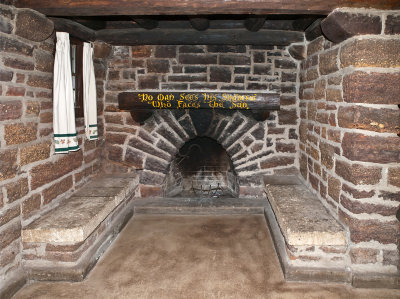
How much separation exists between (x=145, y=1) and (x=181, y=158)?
8.50ft

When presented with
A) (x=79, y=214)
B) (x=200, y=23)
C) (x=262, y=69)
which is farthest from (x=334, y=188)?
(x=79, y=214)

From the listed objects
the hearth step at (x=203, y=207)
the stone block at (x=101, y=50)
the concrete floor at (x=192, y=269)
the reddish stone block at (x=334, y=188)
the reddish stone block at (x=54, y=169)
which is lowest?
the concrete floor at (x=192, y=269)

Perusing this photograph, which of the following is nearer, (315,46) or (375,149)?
(375,149)

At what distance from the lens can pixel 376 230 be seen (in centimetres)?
234

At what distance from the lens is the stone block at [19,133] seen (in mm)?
2240

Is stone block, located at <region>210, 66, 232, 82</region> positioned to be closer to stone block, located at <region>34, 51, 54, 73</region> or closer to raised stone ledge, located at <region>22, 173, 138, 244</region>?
raised stone ledge, located at <region>22, 173, 138, 244</region>

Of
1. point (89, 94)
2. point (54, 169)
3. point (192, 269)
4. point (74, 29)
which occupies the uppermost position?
point (74, 29)

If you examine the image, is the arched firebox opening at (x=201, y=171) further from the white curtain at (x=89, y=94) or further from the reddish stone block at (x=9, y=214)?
the reddish stone block at (x=9, y=214)

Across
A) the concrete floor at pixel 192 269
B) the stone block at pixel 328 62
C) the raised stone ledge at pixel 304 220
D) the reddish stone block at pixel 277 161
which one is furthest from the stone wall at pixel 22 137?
the stone block at pixel 328 62

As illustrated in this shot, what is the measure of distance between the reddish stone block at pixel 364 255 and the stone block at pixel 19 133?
2848 millimetres

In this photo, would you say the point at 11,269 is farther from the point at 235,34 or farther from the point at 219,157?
the point at 235,34

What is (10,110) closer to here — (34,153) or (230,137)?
(34,153)

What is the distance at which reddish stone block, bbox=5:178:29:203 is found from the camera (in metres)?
2.26

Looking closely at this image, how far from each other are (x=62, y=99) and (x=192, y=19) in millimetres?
Answer: 1480
